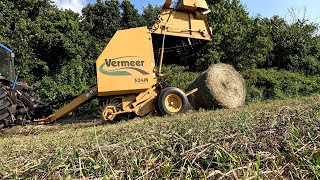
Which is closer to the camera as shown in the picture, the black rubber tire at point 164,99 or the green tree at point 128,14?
the black rubber tire at point 164,99

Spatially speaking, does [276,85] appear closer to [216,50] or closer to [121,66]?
[216,50]

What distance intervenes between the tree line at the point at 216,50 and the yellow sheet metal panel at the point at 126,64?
481cm

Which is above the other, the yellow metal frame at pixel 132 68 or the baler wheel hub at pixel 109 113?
the yellow metal frame at pixel 132 68

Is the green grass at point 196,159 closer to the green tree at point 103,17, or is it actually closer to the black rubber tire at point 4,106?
the black rubber tire at point 4,106

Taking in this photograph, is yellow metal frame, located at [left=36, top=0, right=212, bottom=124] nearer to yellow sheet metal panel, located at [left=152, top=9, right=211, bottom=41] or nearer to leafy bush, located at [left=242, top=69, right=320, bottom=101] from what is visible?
yellow sheet metal panel, located at [left=152, top=9, right=211, bottom=41]

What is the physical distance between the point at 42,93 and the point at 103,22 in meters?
11.1

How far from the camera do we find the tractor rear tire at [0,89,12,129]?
7.14 metres

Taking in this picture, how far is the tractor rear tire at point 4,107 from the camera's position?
7141mm

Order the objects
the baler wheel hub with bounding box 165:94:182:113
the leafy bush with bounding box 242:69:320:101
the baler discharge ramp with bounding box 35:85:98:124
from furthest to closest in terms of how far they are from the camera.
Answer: the leafy bush with bounding box 242:69:320:101
the baler discharge ramp with bounding box 35:85:98:124
the baler wheel hub with bounding box 165:94:182:113

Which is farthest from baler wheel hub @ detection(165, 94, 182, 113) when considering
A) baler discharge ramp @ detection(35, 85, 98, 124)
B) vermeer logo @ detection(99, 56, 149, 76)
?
baler discharge ramp @ detection(35, 85, 98, 124)

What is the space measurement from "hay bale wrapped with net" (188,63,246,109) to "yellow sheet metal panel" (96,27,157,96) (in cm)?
148

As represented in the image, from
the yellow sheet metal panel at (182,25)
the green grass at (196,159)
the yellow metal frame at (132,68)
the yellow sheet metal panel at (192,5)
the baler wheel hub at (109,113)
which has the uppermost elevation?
the yellow sheet metal panel at (192,5)

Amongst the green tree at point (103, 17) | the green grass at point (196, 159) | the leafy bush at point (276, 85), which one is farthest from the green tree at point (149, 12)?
the green grass at point (196, 159)

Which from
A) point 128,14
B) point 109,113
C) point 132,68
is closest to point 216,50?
point 132,68
